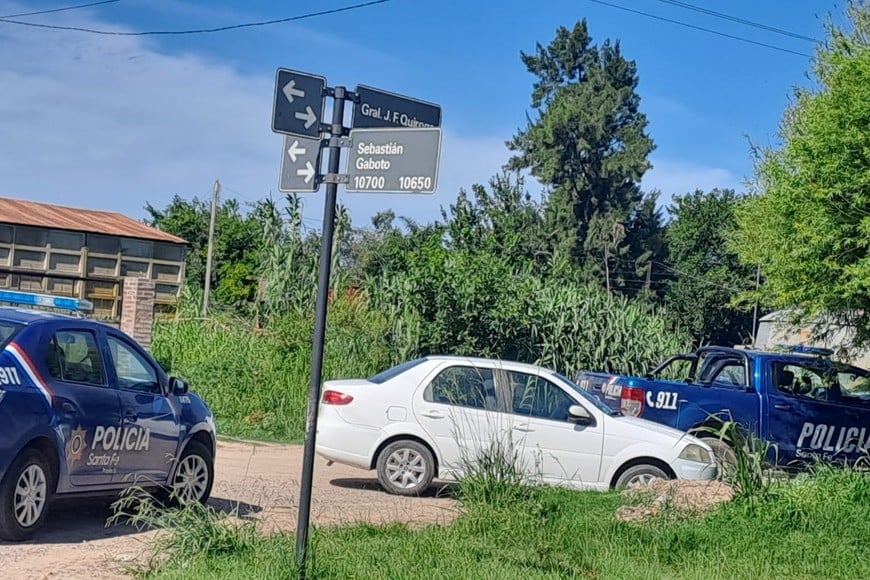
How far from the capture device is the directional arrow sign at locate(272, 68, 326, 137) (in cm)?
672

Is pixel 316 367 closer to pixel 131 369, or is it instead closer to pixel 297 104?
pixel 297 104

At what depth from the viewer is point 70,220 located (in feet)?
93.4

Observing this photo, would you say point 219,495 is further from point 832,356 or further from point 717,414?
point 832,356

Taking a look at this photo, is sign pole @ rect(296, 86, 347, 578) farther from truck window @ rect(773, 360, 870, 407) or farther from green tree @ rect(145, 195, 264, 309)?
green tree @ rect(145, 195, 264, 309)

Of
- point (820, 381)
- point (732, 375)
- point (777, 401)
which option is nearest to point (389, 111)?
point (777, 401)

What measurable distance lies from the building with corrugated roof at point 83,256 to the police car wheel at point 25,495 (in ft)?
49.6

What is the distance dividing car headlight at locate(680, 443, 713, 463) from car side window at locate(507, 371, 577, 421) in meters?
1.29

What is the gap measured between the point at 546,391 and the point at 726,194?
194 ft

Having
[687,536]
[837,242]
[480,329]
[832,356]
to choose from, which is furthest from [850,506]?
[480,329]

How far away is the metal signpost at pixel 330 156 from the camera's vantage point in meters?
6.56

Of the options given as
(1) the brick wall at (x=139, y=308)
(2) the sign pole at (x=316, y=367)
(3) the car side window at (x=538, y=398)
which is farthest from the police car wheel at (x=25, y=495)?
(1) the brick wall at (x=139, y=308)

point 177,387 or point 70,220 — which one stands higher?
point 70,220

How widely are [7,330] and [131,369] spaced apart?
1.44m

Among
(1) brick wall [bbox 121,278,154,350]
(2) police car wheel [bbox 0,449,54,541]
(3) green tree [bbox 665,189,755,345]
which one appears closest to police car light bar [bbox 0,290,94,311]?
(2) police car wheel [bbox 0,449,54,541]
